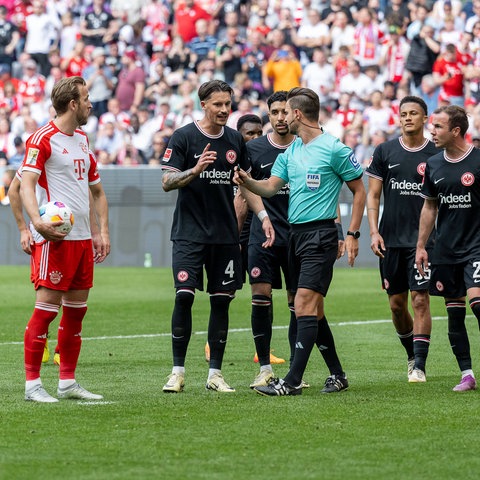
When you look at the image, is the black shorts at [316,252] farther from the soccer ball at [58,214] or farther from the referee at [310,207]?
the soccer ball at [58,214]

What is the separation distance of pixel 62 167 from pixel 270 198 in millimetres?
2281

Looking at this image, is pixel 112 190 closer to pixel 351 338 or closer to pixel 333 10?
pixel 333 10

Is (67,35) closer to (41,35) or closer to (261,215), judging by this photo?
(41,35)

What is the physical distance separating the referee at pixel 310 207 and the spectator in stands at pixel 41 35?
22435 mm

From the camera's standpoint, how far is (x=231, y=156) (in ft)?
32.1

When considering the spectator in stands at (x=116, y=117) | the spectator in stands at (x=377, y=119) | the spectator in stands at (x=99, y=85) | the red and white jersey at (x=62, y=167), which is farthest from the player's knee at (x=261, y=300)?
the spectator in stands at (x=99, y=85)

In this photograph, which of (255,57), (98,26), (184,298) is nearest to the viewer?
(184,298)

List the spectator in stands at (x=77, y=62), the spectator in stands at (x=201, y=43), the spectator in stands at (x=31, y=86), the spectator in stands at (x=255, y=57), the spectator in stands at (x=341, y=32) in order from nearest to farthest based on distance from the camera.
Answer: the spectator in stands at (x=341, y=32) → the spectator in stands at (x=255, y=57) → the spectator in stands at (x=201, y=43) → the spectator in stands at (x=31, y=86) → the spectator in stands at (x=77, y=62)

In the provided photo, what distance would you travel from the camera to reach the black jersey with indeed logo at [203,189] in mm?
9688

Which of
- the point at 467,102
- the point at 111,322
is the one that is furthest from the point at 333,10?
the point at 111,322

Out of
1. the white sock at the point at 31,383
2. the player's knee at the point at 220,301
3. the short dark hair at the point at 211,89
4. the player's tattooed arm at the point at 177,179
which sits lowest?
the white sock at the point at 31,383

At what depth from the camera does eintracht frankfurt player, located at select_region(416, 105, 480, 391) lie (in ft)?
31.6

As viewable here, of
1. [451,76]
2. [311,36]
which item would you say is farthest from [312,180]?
[311,36]

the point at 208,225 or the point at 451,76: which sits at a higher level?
the point at 451,76
